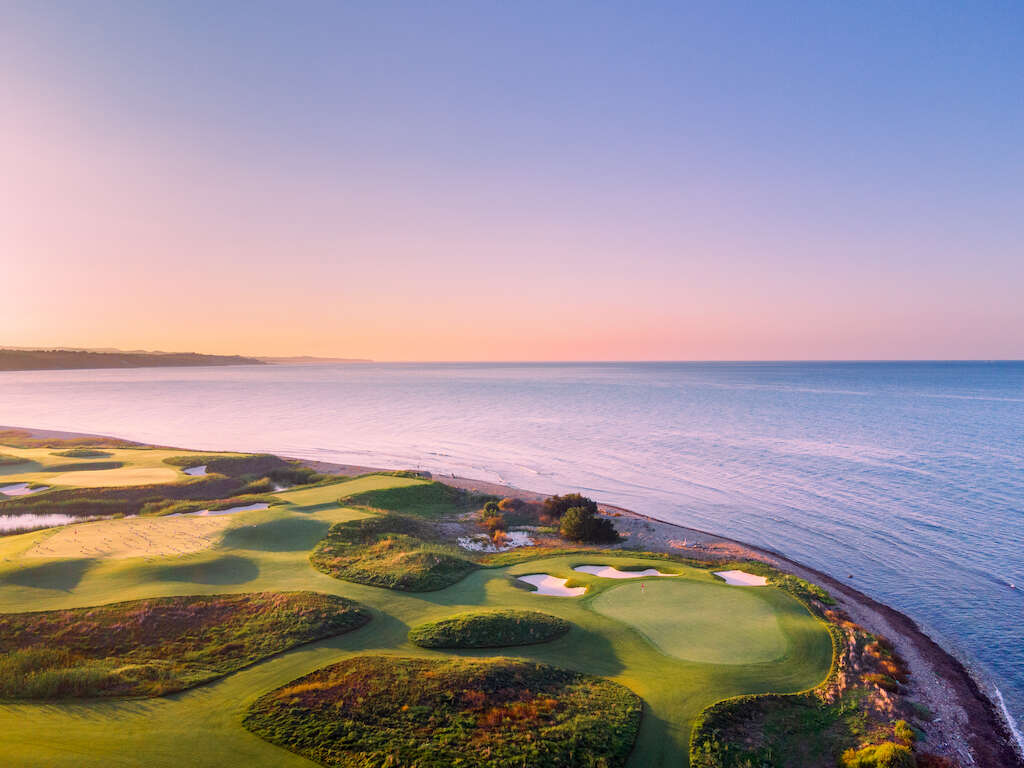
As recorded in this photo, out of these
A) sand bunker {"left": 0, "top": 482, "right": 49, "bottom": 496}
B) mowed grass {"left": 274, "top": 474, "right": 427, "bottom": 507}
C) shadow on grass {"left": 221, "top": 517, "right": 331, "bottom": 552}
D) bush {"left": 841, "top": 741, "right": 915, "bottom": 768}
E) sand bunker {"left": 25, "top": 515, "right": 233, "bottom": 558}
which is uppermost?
sand bunker {"left": 25, "top": 515, "right": 233, "bottom": 558}

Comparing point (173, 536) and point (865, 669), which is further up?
point (173, 536)

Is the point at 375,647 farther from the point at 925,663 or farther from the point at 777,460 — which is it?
the point at 777,460

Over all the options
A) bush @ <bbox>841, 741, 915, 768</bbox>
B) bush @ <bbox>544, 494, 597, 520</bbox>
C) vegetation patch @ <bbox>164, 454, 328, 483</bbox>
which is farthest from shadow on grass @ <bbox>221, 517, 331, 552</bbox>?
bush @ <bbox>841, 741, 915, 768</bbox>

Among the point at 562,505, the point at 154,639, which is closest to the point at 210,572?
the point at 154,639

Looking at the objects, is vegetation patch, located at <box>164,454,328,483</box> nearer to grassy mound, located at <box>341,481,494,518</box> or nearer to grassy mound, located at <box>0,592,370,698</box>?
grassy mound, located at <box>341,481,494,518</box>

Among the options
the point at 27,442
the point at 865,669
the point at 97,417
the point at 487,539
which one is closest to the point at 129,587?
the point at 487,539

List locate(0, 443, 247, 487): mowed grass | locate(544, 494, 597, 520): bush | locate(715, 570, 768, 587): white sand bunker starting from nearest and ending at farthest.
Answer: locate(715, 570, 768, 587): white sand bunker < locate(544, 494, 597, 520): bush < locate(0, 443, 247, 487): mowed grass

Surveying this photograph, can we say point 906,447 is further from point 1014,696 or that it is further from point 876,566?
point 1014,696
